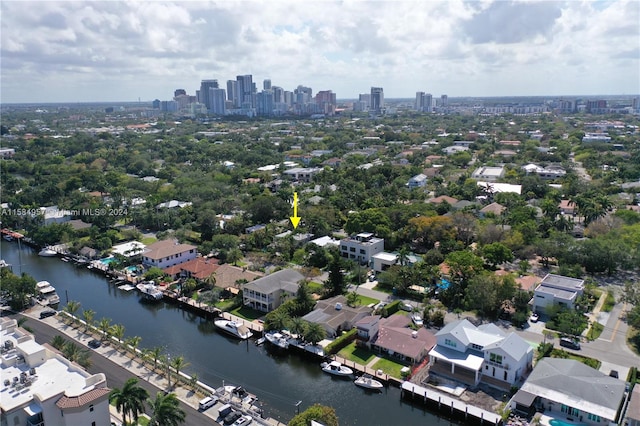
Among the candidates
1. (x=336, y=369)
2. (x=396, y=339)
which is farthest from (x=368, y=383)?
(x=396, y=339)

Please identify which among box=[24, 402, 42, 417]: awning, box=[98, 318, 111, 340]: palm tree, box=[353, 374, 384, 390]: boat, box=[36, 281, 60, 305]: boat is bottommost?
box=[353, 374, 384, 390]: boat

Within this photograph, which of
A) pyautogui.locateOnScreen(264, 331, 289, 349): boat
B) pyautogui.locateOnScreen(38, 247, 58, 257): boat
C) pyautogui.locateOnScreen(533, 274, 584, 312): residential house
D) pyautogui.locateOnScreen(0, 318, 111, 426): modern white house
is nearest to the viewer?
pyautogui.locateOnScreen(0, 318, 111, 426): modern white house

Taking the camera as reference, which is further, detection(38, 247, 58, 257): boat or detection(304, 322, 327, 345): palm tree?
detection(38, 247, 58, 257): boat

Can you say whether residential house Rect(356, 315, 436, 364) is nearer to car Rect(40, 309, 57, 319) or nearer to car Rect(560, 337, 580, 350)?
car Rect(560, 337, 580, 350)

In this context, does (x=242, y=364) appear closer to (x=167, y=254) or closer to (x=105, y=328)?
(x=105, y=328)

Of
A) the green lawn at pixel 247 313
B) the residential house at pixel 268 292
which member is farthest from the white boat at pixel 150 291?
the residential house at pixel 268 292

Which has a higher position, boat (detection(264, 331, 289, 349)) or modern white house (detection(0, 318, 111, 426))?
modern white house (detection(0, 318, 111, 426))

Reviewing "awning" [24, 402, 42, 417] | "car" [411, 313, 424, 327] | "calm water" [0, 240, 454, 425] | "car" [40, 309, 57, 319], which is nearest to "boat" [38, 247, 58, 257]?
"calm water" [0, 240, 454, 425]
